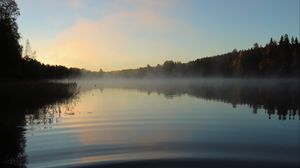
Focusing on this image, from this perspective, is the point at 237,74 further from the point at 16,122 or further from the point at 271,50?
the point at 16,122

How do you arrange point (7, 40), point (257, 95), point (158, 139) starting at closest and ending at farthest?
point (158, 139) < point (257, 95) < point (7, 40)

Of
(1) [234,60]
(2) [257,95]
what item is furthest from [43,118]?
(1) [234,60]

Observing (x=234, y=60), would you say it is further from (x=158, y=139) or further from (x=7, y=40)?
(x=158, y=139)

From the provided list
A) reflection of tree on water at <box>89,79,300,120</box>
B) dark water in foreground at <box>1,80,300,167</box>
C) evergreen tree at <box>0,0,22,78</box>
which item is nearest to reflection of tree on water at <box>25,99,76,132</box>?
dark water in foreground at <box>1,80,300,167</box>

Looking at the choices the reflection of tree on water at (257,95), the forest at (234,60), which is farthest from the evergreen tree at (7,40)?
the reflection of tree on water at (257,95)

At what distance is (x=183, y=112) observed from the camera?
102 feet

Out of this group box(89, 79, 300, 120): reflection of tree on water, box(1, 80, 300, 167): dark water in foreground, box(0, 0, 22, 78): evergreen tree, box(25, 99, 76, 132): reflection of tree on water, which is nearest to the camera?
box(1, 80, 300, 167): dark water in foreground

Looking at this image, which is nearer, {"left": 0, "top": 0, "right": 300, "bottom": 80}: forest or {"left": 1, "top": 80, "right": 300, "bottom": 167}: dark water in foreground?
{"left": 1, "top": 80, "right": 300, "bottom": 167}: dark water in foreground

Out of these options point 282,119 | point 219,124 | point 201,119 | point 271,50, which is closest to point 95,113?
point 201,119

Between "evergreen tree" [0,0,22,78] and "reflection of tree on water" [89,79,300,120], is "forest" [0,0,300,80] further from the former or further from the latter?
"reflection of tree on water" [89,79,300,120]

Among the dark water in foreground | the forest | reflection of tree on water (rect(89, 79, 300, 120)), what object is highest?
→ the forest

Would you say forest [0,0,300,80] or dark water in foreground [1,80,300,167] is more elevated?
forest [0,0,300,80]

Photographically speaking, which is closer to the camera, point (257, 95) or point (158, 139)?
point (158, 139)

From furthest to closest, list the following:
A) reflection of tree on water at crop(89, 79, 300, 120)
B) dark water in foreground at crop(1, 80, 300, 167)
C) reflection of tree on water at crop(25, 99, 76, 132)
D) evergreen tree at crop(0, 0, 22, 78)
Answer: evergreen tree at crop(0, 0, 22, 78), reflection of tree on water at crop(89, 79, 300, 120), reflection of tree on water at crop(25, 99, 76, 132), dark water in foreground at crop(1, 80, 300, 167)
